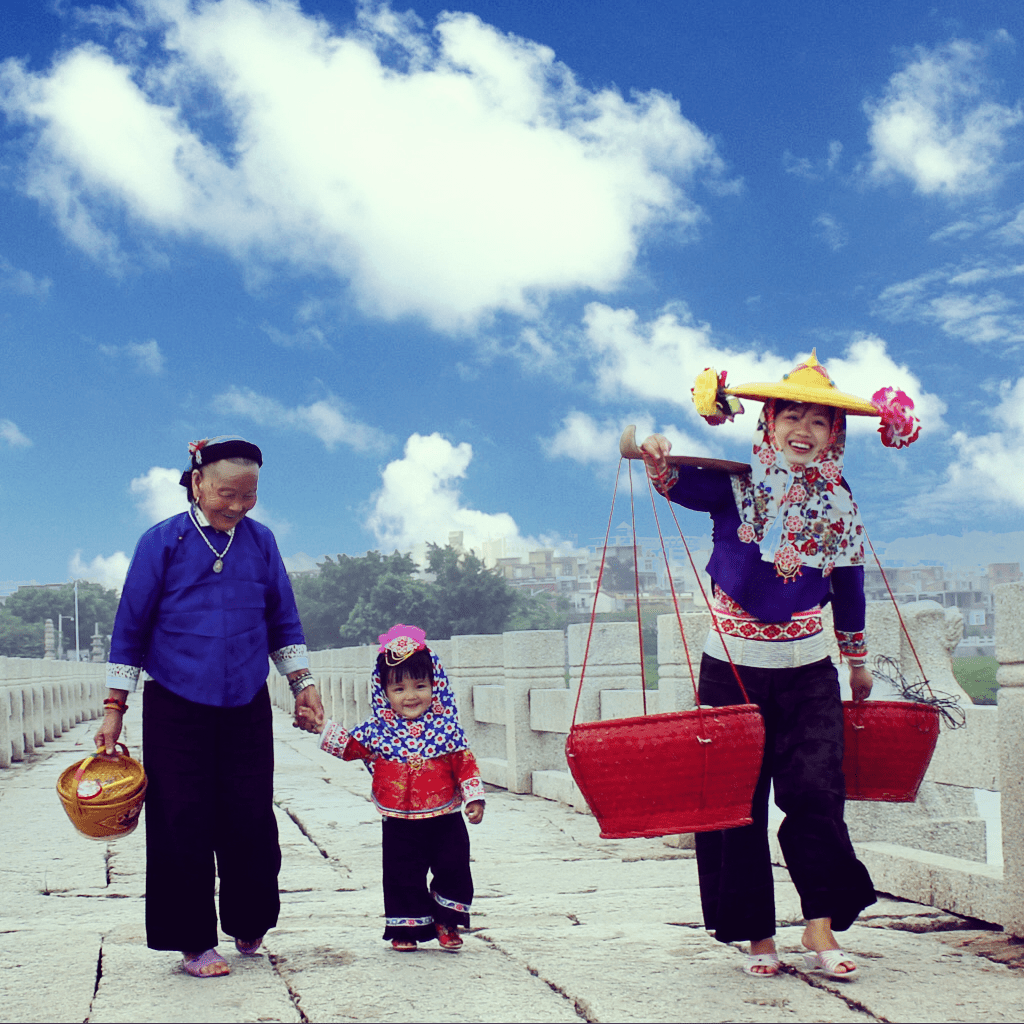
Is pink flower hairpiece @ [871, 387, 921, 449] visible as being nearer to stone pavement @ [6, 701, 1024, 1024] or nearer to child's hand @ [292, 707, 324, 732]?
stone pavement @ [6, 701, 1024, 1024]

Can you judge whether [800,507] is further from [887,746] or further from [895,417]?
[887,746]

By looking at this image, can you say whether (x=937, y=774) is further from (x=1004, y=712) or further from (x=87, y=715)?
(x=87, y=715)

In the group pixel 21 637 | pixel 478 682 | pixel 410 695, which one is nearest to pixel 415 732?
pixel 410 695

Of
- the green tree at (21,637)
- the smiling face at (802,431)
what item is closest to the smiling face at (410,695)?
the smiling face at (802,431)

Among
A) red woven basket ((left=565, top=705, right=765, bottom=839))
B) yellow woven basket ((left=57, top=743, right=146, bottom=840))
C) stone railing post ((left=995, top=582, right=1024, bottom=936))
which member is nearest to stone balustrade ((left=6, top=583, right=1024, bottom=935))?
stone railing post ((left=995, top=582, right=1024, bottom=936))

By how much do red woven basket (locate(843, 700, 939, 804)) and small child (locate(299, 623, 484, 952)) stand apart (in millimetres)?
1176

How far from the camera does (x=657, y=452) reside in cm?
343

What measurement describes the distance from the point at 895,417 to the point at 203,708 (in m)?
2.27

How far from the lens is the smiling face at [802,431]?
11.6ft

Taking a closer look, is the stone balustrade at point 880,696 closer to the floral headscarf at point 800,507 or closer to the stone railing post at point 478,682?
the stone railing post at point 478,682

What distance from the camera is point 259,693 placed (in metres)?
3.81

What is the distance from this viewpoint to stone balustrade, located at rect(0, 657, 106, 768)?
1344cm

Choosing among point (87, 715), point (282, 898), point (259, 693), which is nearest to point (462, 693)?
point (282, 898)

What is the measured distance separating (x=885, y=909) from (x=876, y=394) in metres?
2.07
